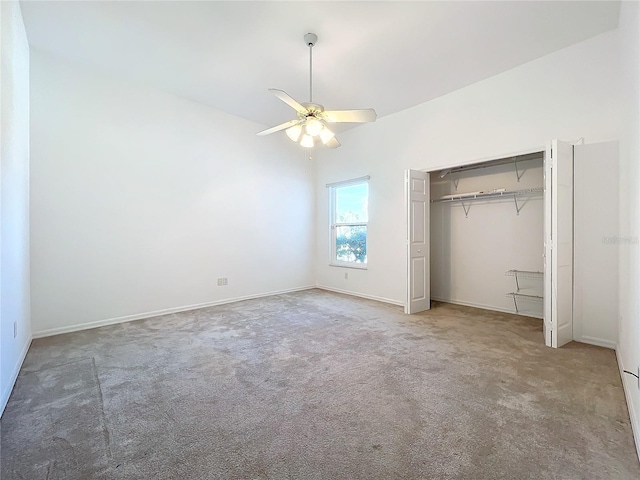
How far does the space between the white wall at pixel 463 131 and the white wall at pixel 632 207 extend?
1.19ft

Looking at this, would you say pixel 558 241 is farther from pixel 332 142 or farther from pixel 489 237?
pixel 332 142

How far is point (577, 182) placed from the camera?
316 cm

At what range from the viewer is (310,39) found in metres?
3.00

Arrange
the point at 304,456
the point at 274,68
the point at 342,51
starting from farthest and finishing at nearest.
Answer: the point at 274,68 < the point at 342,51 < the point at 304,456

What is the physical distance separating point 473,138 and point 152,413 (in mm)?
4577

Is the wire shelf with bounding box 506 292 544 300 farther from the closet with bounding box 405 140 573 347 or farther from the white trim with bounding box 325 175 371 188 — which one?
the white trim with bounding box 325 175 371 188

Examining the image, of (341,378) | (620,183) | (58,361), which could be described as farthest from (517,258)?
(58,361)

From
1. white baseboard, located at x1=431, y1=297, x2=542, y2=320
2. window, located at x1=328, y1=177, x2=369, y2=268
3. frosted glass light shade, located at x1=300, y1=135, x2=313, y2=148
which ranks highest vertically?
frosted glass light shade, located at x1=300, y1=135, x2=313, y2=148

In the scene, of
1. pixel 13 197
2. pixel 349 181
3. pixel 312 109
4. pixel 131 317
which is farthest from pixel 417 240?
pixel 13 197

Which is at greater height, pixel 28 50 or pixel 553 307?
pixel 28 50

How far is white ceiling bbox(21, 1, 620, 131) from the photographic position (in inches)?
106

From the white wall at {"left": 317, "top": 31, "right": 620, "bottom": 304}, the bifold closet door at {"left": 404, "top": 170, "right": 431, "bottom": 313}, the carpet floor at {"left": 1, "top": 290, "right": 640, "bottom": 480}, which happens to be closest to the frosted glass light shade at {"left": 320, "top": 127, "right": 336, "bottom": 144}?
the bifold closet door at {"left": 404, "top": 170, "right": 431, "bottom": 313}

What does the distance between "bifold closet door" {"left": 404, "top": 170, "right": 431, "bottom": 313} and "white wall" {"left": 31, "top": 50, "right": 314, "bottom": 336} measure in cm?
255

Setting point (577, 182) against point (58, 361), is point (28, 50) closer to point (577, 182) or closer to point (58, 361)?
point (58, 361)
